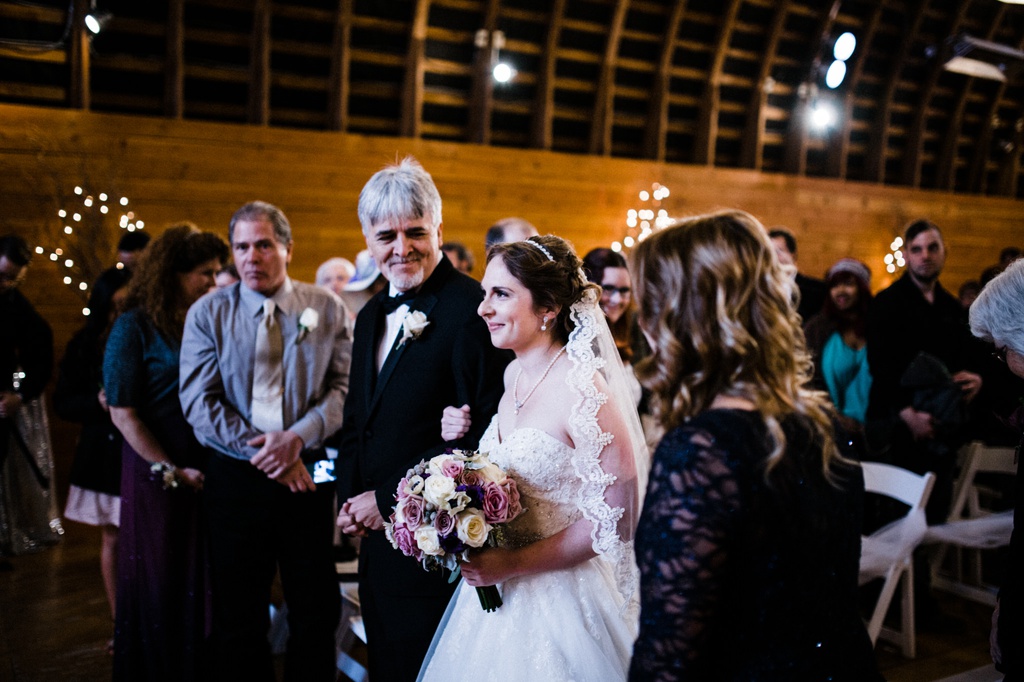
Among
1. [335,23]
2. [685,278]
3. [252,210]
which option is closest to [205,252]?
[252,210]

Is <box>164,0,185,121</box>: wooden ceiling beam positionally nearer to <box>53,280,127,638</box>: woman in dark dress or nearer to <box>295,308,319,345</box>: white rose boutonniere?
<box>53,280,127,638</box>: woman in dark dress

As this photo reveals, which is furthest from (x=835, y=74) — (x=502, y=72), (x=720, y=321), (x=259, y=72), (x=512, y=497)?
(x=720, y=321)

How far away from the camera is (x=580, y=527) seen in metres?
2.27

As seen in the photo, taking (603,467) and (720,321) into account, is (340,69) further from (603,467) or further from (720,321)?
(720,321)

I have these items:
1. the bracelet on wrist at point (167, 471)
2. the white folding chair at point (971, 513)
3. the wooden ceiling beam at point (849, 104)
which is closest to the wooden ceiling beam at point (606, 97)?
the wooden ceiling beam at point (849, 104)

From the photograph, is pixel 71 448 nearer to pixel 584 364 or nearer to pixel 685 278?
pixel 584 364

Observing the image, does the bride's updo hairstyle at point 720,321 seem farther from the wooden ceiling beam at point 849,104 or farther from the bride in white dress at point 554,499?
the wooden ceiling beam at point 849,104

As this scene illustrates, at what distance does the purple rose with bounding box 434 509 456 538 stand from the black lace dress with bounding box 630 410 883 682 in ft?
2.39

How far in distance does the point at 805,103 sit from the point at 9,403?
8898mm

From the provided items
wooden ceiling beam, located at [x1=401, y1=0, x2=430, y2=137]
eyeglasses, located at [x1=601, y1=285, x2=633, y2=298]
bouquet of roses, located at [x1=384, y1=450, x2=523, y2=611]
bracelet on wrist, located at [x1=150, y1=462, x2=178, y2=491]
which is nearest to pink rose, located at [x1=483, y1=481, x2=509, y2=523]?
bouquet of roses, located at [x1=384, y1=450, x2=523, y2=611]

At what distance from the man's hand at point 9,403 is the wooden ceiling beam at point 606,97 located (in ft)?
19.6

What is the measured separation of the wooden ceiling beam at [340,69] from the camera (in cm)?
741

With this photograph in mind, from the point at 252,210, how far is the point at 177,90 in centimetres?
439

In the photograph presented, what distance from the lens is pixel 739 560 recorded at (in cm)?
139
